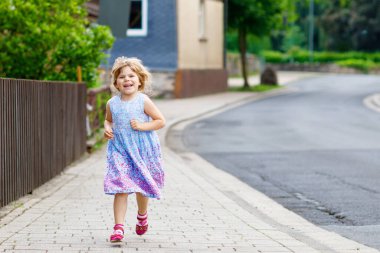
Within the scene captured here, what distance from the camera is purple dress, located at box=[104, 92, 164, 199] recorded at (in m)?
7.37

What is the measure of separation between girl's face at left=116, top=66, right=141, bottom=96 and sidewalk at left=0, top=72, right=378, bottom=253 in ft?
3.69

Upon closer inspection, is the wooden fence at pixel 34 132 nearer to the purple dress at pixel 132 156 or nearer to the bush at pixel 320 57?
the purple dress at pixel 132 156

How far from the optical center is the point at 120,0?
1684cm

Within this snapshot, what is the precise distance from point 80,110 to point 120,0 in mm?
2447

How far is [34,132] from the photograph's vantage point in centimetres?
1114

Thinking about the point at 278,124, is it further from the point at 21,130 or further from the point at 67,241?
the point at 67,241

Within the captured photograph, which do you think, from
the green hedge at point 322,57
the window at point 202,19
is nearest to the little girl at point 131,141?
the window at point 202,19

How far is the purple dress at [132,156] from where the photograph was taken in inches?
290

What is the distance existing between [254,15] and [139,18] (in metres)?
9.38

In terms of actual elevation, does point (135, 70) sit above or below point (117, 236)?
above

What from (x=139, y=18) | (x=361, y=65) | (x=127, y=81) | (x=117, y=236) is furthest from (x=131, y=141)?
(x=361, y=65)

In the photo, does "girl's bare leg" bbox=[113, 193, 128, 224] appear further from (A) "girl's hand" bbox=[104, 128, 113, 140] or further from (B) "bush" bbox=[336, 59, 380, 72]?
(B) "bush" bbox=[336, 59, 380, 72]

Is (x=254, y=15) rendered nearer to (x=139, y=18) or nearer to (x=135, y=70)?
(x=139, y=18)

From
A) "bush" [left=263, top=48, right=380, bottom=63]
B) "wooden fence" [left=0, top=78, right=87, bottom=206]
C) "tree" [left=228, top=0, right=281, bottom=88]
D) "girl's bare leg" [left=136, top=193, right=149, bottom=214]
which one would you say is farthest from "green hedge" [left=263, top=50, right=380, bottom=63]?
"girl's bare leg" [left=136, top=193, right=149, bottom=214]
